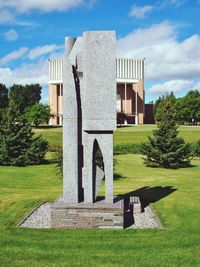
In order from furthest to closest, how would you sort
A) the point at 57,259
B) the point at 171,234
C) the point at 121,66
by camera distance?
the point at 121,66 → the point at 171,234 → the point at 57,259

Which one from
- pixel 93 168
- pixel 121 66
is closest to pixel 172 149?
pixel 93 168

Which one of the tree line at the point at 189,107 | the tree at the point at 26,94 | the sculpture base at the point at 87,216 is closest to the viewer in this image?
the sculpture base at the point at 87,216

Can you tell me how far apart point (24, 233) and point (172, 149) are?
2014 centimetres

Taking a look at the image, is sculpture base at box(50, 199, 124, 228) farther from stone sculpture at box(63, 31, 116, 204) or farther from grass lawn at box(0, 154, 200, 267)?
stone sculpture at box(63, 31, 116, 204)

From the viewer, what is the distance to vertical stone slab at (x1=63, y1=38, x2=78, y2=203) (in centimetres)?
1230

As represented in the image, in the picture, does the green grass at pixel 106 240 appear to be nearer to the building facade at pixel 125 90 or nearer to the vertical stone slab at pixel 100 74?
the vertical stone slab at pixel 100 74

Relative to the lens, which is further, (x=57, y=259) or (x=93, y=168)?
(x=93, y=168)

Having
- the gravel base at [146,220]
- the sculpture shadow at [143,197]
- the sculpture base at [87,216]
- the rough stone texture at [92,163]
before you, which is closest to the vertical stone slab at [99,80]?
the rough stone texture at [92,163]

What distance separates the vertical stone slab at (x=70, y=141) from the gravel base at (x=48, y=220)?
969 millimetres

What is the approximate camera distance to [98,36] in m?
11.7

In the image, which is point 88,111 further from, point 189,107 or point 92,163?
point 189,107

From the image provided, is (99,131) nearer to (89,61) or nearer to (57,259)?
(89,61)

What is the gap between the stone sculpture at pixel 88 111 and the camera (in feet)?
38.5

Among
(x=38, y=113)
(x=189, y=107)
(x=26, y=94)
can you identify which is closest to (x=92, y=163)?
(x=38, y=113)
